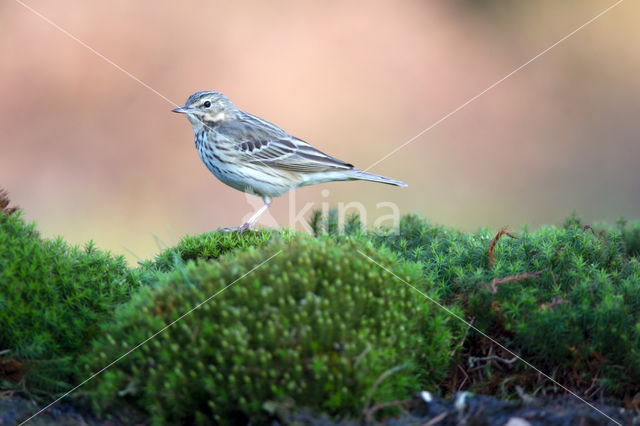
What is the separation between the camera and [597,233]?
19.7 ft

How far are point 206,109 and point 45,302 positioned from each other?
13.3 ft

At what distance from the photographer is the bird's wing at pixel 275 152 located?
7.78 metres

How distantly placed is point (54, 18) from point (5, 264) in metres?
8.75

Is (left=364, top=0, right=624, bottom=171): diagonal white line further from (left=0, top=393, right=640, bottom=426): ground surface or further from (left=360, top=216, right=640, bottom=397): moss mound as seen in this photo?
(left=0, top=393, right=640, bottom=426): ground surface

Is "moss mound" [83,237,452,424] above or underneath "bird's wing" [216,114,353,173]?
underneath

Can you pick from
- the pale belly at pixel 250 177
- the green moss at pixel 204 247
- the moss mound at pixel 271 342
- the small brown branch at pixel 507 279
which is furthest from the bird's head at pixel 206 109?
the small brown branch at pixel 507 279

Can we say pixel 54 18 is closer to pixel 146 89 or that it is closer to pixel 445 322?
pixel 146 89

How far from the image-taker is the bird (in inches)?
303

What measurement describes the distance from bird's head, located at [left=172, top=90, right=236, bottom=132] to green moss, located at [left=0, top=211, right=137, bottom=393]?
3.24 meters

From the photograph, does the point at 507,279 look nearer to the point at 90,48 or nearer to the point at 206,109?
the point at 206,109

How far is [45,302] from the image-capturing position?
452 centimetres

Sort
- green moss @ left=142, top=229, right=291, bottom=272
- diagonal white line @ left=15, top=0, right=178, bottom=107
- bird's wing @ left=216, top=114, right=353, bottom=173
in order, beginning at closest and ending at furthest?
green moss @ left=142, top=229, right=291, bottom=272, bird's wing @ left=216, top=114, right=353, bottom=173, diagonal white line @ left=15, top=0, right=178, bottom=107

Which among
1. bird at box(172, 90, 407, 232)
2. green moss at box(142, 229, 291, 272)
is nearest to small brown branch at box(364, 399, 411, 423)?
green moss at box(142, 229, 291, 272)

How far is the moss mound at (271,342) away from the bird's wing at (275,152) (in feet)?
11.6
